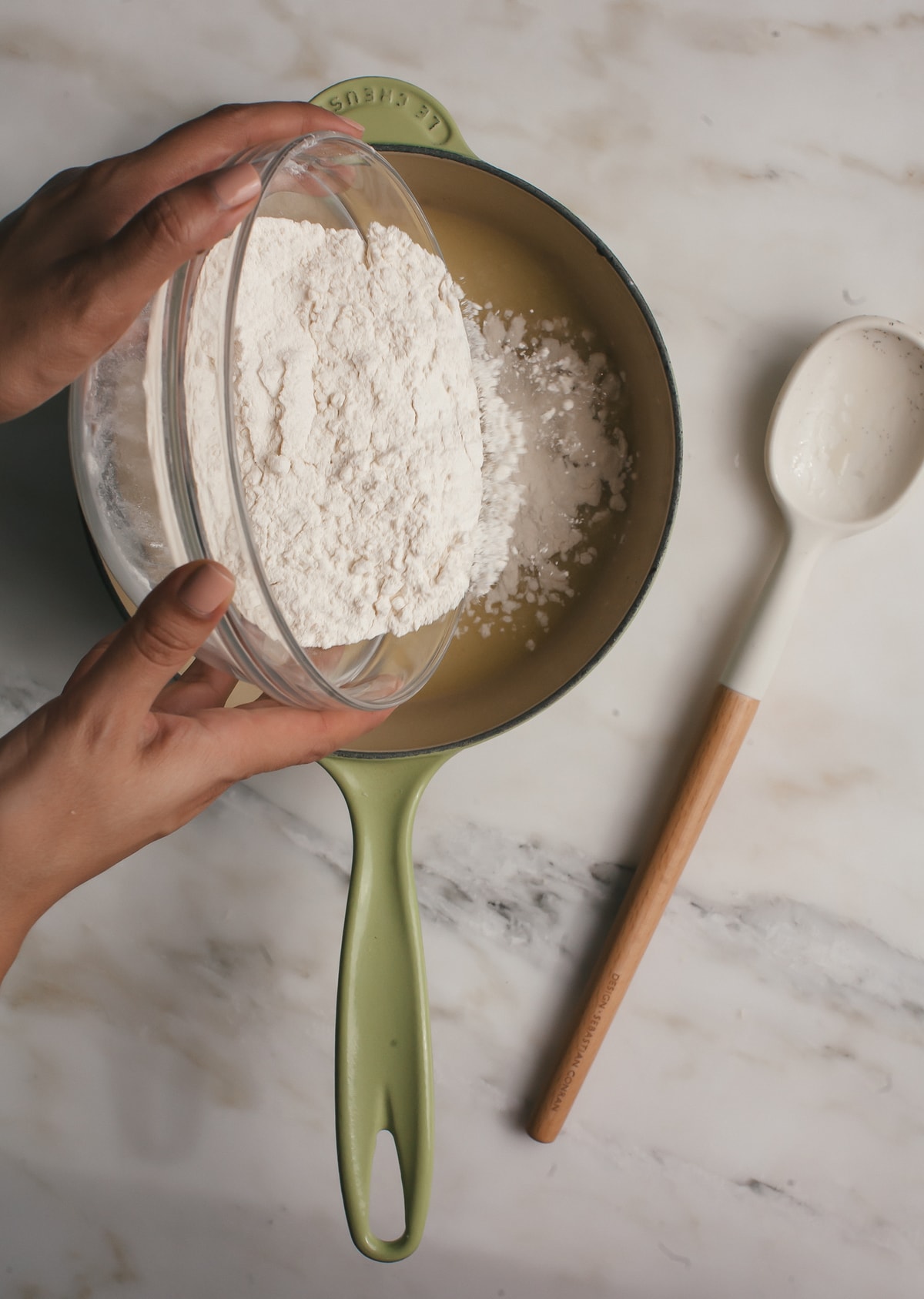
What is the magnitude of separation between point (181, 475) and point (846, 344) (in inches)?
17.8

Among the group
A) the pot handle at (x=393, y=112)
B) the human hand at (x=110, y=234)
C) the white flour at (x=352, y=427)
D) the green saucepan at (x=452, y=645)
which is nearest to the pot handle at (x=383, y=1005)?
the green saucepan at (x=452, y=645)

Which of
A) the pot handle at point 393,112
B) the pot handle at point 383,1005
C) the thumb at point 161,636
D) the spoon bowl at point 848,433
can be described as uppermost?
the pot handle at point 393,112

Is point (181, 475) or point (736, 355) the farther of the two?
point (736, 355)

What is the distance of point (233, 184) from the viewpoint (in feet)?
1.07

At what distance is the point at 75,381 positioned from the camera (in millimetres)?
428

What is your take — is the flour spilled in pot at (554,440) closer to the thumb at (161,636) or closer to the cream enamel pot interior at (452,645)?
the cream enamel pot interior at (452,645)

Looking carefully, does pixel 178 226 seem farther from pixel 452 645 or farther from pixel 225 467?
pixel 452 645

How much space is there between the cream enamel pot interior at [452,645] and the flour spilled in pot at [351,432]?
0.06m

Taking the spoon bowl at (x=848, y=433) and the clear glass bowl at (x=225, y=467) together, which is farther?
the spoon bowl at (x=848, y=433)

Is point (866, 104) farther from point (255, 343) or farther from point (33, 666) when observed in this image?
point (33, 666)

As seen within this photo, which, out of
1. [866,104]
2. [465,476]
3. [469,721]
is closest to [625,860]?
[469,721]

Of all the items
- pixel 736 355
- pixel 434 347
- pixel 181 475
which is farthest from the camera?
pixel 736 355

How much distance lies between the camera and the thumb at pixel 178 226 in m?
0.33

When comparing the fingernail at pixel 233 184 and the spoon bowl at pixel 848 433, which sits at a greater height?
the spoon bowl at pixel 848 433
